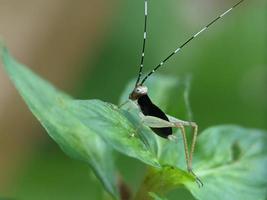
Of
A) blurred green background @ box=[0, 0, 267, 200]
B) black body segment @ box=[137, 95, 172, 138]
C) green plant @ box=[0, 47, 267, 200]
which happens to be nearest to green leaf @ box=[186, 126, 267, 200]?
green plant @ box=[0, 47, 267, 200]

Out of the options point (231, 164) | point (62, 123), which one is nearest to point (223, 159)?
point (231, 164)

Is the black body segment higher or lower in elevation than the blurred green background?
higher

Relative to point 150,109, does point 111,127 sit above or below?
above

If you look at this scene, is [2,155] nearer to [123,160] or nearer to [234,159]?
[123,160]

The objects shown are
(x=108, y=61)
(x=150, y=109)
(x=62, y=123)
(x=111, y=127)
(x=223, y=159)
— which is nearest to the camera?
(x=111, y=127)

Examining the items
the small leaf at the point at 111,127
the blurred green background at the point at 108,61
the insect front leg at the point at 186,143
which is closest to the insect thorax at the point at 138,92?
the insect front leg at the point at 186,143

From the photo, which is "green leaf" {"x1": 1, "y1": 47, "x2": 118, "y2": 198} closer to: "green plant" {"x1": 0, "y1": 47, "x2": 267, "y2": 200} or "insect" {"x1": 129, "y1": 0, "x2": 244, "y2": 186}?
"green plant" {"x1": 0, "y1": 47, "x2": 267, "y2": 200}

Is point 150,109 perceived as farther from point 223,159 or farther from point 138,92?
point 223,159
